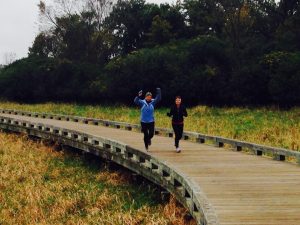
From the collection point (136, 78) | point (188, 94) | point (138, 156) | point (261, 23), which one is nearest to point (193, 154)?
point (138, 156)

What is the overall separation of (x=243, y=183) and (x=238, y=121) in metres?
16.8

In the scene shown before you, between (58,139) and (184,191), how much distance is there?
1275cm

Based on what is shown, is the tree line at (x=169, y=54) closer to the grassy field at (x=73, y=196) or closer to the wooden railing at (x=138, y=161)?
the wooden railing at (x=138, y=161)

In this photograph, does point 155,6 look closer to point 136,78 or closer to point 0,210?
point 136,78

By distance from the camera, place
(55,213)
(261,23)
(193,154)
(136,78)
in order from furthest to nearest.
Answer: (261,23) → (136,78) → (193,154) → (55,213)

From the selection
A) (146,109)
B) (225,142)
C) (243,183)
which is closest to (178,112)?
(146,109)

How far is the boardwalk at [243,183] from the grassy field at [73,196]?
41.5 inches

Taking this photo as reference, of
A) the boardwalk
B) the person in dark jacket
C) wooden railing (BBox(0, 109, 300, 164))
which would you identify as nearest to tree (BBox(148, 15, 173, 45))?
wooden railing (BBox(0, 109, 300, 164))

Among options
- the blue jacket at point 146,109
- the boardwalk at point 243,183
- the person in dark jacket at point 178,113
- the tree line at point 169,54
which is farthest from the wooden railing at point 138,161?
the tree line at point 169,54

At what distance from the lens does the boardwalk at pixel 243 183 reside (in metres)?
7.15

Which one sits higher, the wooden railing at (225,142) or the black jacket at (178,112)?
the black jacket at (178,112)

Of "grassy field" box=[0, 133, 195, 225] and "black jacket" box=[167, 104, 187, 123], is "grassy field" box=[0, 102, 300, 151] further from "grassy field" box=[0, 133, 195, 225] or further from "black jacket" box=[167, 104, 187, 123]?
"grassy field" box=[0, 133, 195, 225]

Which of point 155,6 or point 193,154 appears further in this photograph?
point 155,6

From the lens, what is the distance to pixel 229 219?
271 inches
